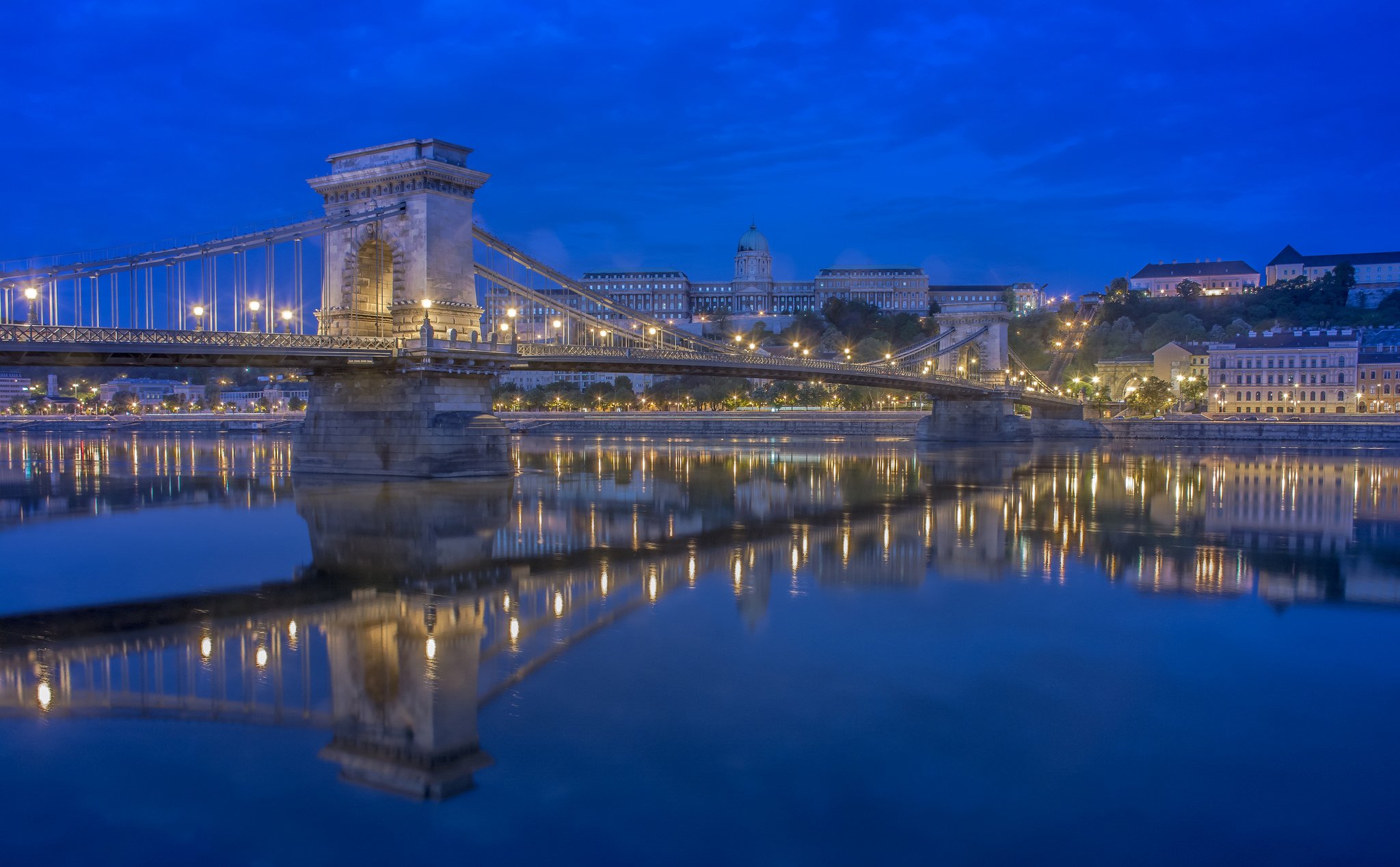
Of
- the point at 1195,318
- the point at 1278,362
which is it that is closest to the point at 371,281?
the point at 1278,362

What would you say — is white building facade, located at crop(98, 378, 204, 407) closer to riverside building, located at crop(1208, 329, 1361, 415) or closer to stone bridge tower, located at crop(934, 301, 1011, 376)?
stone bridge tower, located at crop(934, 301, 1011, 376)

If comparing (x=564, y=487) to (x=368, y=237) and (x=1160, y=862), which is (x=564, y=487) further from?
(x=1160, y=862)

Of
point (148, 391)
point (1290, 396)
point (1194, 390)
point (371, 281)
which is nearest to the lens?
point (371, 281)

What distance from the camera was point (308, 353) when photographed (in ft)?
79.3

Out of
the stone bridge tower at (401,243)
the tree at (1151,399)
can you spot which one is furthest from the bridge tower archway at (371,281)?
the tree at (1151,399)

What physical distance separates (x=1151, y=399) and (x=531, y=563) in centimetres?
6651

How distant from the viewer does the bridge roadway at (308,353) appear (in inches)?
834

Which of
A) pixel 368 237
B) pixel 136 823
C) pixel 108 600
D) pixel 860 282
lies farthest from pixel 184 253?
pixel 860 282

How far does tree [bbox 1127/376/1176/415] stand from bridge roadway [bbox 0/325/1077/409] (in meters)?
42.7

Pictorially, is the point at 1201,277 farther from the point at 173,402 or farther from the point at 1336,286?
the point at 173,402

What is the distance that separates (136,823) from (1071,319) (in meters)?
128

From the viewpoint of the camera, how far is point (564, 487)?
1086 inches

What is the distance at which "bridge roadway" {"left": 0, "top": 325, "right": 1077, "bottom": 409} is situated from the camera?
69.5 feet

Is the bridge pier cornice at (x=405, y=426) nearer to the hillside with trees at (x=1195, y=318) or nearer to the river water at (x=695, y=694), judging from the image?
the river water at (x=695, y=694)
